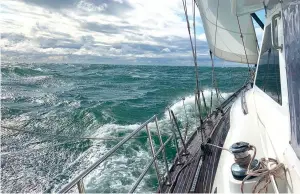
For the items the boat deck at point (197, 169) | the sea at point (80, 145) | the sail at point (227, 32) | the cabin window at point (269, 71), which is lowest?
the sea at point (80, 145)

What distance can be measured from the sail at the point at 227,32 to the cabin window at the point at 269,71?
2302mm

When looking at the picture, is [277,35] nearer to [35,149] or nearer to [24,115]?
[35,149]

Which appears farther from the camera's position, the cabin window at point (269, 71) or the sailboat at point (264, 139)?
the cabin window at point (269, 71)

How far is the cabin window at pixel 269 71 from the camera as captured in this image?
249cm

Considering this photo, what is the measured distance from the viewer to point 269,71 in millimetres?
2855

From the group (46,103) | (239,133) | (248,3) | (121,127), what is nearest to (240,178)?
(239,133)

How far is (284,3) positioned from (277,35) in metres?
0.29

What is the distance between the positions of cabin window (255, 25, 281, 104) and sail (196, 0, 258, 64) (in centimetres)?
230

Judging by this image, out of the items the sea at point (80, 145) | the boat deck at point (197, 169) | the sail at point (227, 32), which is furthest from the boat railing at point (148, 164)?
the sail at point (227, 32)

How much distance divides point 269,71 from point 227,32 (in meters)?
3.34

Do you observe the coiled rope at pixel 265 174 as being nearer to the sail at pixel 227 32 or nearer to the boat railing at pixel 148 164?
the boat railing at pixel 148 164

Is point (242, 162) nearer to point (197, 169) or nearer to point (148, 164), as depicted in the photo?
point (148, 164)

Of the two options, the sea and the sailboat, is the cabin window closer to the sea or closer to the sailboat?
the sailboat

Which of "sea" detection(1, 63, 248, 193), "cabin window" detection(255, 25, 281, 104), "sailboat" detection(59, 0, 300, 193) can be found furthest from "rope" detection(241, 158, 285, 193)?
"sea" detection(1, 63, 248, 193)
